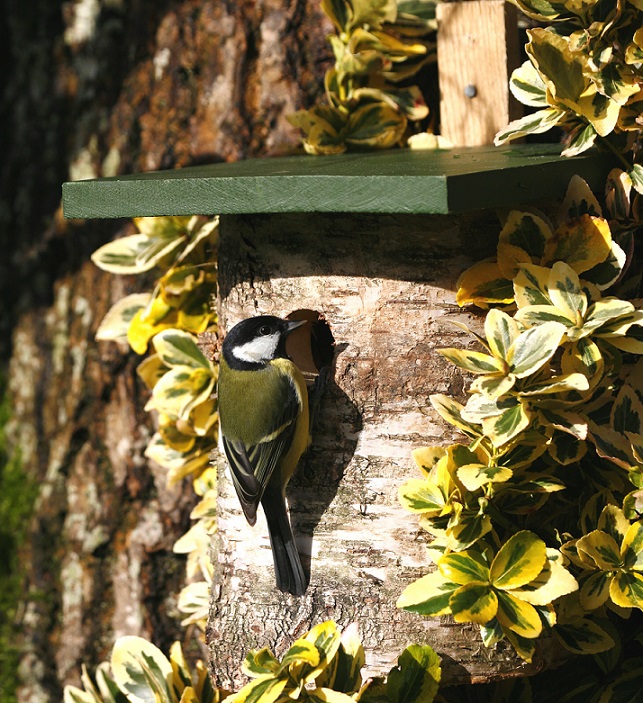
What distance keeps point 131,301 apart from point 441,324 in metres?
1.00

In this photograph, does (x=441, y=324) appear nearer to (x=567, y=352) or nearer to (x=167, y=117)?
(x=567, y=352)

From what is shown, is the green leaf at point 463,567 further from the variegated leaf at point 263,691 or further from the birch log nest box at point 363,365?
the variegated leaf at point 263,691

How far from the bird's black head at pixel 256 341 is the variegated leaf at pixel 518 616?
635 millimetres

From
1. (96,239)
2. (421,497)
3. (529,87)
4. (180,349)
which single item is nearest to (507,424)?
(421,497)

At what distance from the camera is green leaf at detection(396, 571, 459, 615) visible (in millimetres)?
1661

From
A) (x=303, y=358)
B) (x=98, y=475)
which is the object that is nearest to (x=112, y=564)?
(x=98, y=475)

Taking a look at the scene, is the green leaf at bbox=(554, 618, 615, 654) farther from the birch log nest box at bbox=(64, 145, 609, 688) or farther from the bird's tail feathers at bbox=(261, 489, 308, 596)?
the bird's tail feathers at bbox=(261, 489, 308, 596)

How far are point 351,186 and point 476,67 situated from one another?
2.92 ft

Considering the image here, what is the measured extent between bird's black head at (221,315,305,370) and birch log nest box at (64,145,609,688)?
0.17 feet

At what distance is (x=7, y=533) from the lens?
329 cm

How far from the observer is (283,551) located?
6.09 ft

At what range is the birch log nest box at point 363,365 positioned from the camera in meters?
1.78

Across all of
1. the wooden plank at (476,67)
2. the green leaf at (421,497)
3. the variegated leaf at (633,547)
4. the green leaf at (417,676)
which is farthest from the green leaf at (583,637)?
the wooden plank at (476,67)

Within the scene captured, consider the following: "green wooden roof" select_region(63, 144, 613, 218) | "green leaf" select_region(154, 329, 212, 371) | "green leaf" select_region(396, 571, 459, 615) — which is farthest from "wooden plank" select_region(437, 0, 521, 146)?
"green leaf" select_region(396, 571, 459, 615)
